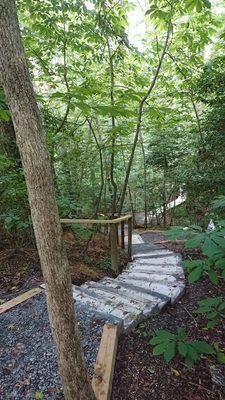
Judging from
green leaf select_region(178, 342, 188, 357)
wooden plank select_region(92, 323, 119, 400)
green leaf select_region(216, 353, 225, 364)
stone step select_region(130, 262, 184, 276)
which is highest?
green leaf select_region(178, 342, 188, 357)

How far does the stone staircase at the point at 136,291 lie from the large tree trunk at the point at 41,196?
42.8 inches

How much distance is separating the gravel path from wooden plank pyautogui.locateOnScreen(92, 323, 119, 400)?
0.18 ft

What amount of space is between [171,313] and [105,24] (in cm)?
396

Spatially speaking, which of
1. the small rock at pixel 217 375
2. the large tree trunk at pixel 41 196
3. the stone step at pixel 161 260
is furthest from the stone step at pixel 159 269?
the large tree trunk at pixel 41 196

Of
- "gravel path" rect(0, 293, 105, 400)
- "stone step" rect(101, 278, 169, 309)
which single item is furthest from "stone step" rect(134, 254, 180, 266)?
"gravel path" rect(0, 293, 105, 400)

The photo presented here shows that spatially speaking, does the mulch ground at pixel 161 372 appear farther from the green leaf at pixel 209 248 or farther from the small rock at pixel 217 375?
the green leaf at pixel 209 248

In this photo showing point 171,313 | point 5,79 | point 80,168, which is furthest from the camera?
point 80,168

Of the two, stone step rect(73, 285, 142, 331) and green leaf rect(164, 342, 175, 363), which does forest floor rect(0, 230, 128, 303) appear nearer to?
stone step rect(73, 285, 142, 331)

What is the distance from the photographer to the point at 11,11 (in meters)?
1.03

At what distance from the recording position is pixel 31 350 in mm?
2047

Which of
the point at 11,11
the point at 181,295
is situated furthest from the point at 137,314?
the point at 11,11

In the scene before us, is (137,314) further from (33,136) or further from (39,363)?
(33,136)

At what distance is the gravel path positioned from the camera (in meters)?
1.72

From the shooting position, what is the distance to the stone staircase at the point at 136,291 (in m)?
2.48
